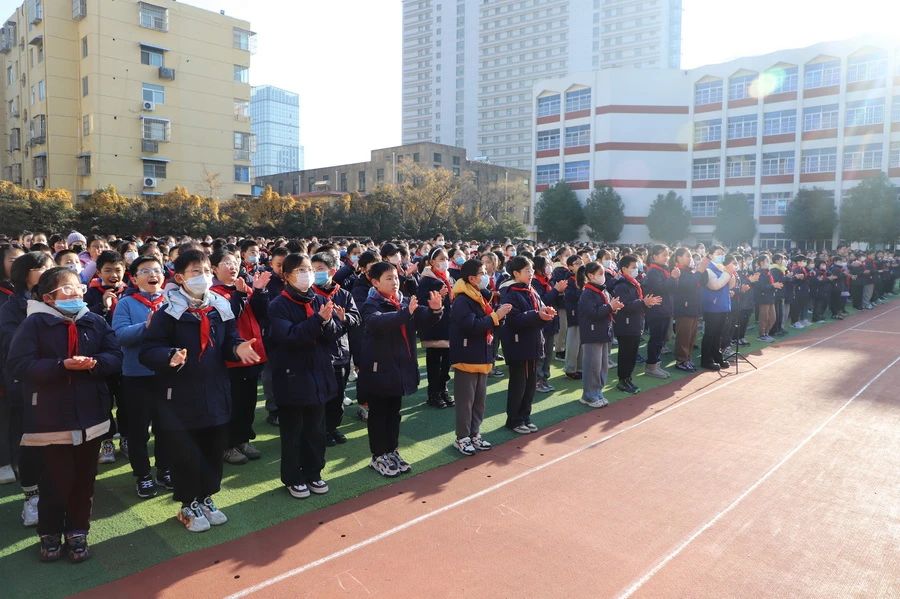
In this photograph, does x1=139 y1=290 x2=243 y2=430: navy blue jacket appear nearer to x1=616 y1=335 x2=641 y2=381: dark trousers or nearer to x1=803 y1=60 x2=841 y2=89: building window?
x1=616 y1=335 x2=641 y2=381: dark trousers

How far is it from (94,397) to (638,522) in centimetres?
423

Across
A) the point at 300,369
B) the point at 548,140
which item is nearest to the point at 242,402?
the point at 300,369

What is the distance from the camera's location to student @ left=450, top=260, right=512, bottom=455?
6293 millimetres

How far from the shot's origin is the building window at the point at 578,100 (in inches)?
2235

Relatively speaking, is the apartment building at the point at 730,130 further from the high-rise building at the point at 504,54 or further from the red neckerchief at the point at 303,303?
the red neckerchief at the point at 303,303

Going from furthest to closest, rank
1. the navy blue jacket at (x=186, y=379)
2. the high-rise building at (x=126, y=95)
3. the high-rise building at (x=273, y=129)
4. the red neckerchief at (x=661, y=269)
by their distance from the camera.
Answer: the high-rise building at (x=273, y=129)
the high-rise building at (x=126, y=95)
the red neckerchief at (x=661, y=269)
the navy blue jacket at (x=186, y=379)

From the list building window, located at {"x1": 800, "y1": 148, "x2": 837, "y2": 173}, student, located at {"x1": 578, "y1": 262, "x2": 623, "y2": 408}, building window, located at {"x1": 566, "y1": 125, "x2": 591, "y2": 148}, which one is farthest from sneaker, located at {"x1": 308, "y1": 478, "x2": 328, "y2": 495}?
building window, located at {"x1": 566, "y1": 125, "x2": 591, "y2": 148}

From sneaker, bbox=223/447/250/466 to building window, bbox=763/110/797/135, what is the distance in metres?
53.5

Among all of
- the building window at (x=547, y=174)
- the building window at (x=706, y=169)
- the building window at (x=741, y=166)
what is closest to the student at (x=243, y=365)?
the building window at (x=741, y=166)

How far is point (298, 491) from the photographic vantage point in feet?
17.8

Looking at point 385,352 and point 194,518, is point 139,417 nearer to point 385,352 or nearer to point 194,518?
point 194,518

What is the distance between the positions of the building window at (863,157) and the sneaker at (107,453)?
53.4 metres

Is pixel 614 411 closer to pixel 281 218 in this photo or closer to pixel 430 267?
pixel 430 267

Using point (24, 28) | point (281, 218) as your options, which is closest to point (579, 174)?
point (281, 218)
